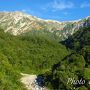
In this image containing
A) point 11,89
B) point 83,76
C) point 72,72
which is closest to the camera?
point 11,89

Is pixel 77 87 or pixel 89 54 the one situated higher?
pixel 89 54

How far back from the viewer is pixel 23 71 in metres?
162

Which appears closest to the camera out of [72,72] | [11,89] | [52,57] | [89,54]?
[11,89]

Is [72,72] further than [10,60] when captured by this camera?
No

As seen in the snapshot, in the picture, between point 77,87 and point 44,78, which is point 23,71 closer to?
point 44,78

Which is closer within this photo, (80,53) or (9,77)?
(9,77)

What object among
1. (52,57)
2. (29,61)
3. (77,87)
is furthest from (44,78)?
(52,57)

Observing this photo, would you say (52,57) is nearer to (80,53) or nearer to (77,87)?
(80,53)

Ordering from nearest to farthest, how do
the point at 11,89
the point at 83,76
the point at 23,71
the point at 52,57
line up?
the point at 11,89 → the point at 83,76 → the point at 23,71 → the point at 52,57

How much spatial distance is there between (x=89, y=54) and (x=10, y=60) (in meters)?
58.2

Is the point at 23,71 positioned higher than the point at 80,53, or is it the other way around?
the point at 80,53

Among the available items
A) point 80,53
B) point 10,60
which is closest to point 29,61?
point 10,60

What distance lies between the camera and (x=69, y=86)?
10088cm

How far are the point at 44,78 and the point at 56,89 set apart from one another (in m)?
12.4
